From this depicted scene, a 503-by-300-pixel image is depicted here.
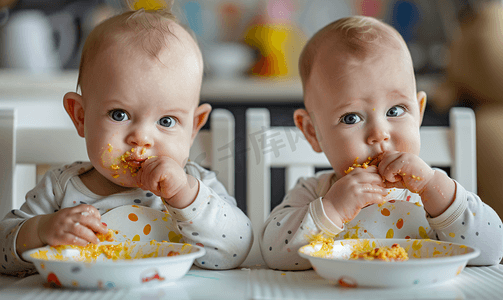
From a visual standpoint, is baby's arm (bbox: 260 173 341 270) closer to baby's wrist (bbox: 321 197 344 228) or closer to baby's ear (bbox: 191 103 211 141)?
baby's wrist (bbox: 321 197 344 228)

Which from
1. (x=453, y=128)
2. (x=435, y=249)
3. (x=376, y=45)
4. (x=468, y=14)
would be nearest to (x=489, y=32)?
(x=468, y=14)

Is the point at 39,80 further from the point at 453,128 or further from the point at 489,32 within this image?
the point at 489,32

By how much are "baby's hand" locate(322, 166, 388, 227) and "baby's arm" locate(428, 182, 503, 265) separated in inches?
5.0

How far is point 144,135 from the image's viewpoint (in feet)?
2.79

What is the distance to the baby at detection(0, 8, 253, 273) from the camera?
0.84 meters

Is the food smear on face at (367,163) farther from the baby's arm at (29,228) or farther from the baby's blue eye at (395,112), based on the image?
the baby's arm at (29,228)

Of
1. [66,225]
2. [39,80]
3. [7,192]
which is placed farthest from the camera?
[39,80]

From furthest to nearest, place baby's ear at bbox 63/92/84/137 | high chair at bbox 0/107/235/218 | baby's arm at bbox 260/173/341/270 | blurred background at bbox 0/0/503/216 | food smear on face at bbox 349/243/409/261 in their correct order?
1. blurred background at bbox 0/0/503/216
2. high chair at bbox 0/107/235/218
3. baby's ear at bbox 63/92/84/137
4. baby's arm at bbox 260/173/341/270
5. food smear on face at bbox 349/243/409/261

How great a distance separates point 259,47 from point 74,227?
162cm

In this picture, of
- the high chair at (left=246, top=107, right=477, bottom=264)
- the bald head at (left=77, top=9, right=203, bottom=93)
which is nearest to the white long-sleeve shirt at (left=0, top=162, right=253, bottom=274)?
the bald head at (left=77, top=9, right=203, bottom=93)

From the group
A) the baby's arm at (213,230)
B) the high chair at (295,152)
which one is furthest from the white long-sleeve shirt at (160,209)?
the high chair at (295,152)

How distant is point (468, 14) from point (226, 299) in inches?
77.4

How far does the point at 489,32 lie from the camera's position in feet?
6.15

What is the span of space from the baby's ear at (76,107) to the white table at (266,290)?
0.33 meters
